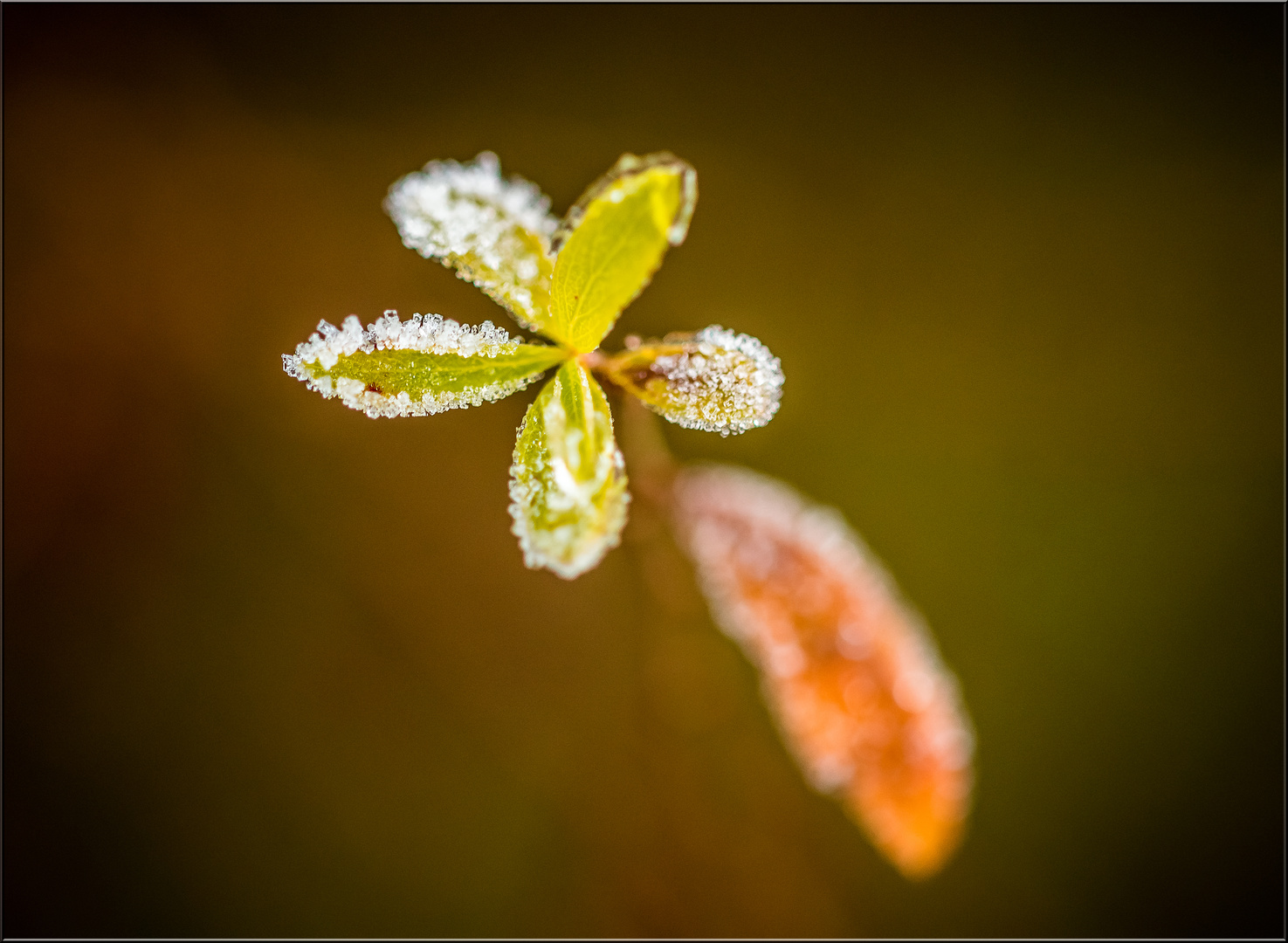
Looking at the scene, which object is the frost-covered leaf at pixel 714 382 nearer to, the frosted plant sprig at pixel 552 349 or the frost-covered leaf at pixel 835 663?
the frosted plant sprig at pixel 552 349

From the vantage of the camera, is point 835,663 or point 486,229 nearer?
point 486,229

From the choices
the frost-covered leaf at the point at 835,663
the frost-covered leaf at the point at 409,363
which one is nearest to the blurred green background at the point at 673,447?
the frost-covered leaf at the point at 835,663

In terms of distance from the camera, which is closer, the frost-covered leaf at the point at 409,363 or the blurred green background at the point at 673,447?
the frost-covered leaf at the point at 409,363

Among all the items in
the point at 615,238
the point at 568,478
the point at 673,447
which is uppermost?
the point at 673,447

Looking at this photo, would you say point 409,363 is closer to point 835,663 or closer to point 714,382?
point 714,382

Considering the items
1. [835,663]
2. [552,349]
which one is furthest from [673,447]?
[552,349]

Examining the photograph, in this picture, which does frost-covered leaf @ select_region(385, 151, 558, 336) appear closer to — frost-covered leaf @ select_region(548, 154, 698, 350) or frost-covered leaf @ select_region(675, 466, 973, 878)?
frost-covered leaf @ select_region(548, 154, 698, 350)
